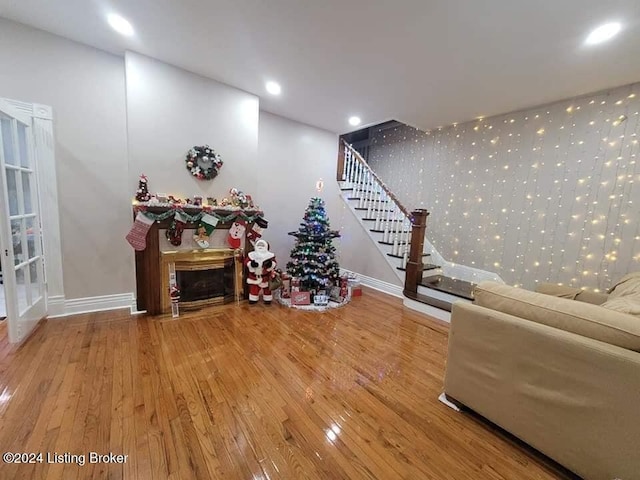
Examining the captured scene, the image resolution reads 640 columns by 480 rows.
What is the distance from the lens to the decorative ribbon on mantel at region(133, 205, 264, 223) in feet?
9.00

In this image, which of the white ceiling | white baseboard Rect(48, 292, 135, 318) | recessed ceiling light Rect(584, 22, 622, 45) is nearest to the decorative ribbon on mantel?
white baseboard Rect(48, 292, 135, 318)

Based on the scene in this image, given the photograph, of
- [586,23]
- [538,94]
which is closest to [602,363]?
[586,23]

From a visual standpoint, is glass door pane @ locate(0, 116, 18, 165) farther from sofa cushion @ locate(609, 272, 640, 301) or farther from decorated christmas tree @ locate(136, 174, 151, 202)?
sofa cushion @ locate(609, 272, 640, 301)

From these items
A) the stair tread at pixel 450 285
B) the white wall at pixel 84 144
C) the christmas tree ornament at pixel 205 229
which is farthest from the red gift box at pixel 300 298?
the white wall at pixel 84 144

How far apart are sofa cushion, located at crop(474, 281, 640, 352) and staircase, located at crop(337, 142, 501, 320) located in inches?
60.6

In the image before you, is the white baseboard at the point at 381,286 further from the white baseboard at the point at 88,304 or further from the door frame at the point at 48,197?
the door frame at the point at 48,197

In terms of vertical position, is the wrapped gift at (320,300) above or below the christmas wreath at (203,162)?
below

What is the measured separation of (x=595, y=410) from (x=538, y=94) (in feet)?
11.1

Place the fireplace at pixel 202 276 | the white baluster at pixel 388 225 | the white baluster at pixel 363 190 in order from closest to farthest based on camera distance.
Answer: the fireplace at pixel 202 276, the white baluster at pixel 388 225, the white baluster at pixel 363 190

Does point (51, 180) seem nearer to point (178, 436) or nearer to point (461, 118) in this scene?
point (178, 436)

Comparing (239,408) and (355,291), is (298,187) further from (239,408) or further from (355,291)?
(239,408)

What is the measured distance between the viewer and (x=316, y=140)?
4.62 meters

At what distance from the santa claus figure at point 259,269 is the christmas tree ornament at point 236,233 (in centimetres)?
23

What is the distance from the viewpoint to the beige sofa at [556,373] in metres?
1.13
